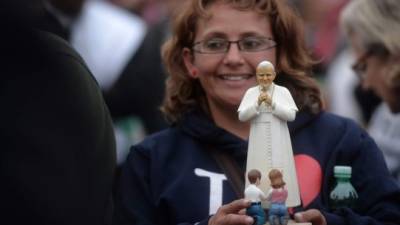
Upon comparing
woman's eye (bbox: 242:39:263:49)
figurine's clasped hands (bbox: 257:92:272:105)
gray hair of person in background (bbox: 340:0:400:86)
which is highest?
gray hair of person in background (bbox: 340:0:400:86)

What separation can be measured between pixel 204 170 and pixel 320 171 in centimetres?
42

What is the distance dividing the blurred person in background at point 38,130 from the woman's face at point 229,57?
1.24 m

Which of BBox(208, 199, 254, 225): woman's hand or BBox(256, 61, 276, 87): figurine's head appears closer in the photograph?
BBox(208, 199, 254, 225): woman's hand

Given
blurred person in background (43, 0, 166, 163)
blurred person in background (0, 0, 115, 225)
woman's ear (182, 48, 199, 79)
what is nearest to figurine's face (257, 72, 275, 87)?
woman's ear (182, 48, 199, 79)

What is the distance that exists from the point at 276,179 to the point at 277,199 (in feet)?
0.21

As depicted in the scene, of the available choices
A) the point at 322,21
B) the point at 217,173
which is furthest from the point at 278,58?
the point at 322,21

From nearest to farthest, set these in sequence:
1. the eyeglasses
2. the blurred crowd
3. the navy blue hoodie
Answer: the navy blue hoodie → the eyeglasses → the blurred crowd

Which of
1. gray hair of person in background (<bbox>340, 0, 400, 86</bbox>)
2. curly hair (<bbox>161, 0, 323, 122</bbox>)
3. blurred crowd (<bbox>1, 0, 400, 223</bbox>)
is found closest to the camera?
curly hair (<bbox>161, 0, 323, 122</bbox>)

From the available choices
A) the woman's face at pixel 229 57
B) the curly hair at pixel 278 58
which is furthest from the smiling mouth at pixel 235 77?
the curly hair at pixel 278 58

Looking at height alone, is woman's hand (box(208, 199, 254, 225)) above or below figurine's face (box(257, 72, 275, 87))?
below

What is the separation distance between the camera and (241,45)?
16.3 ft

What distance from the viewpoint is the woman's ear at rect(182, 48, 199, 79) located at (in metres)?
5.22

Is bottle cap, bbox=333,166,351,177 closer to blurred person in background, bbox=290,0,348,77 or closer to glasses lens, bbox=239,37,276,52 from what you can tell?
glasses lens, bbox=239,37,276,52

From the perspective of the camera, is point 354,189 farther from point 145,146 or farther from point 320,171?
point 145,146
